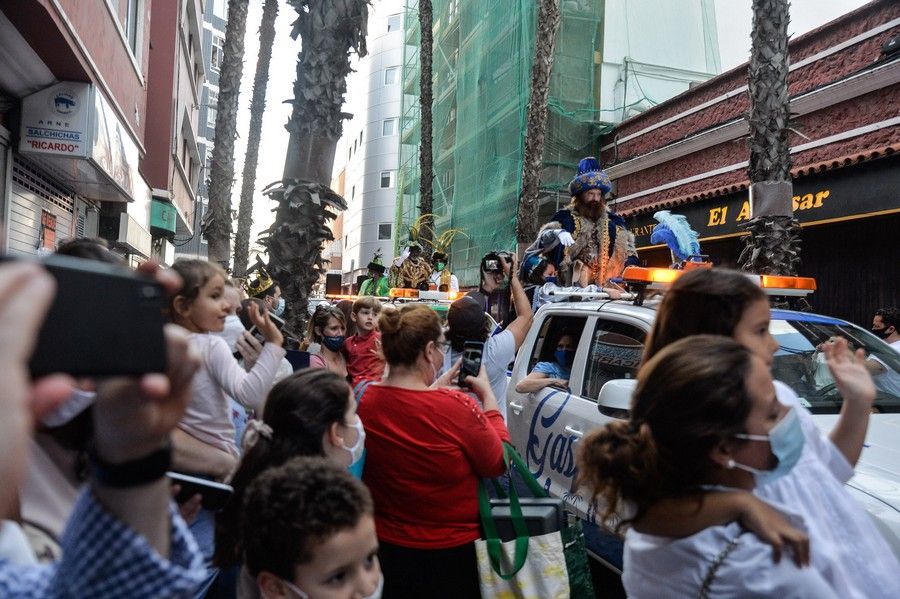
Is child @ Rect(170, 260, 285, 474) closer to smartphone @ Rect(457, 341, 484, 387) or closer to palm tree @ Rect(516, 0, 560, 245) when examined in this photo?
smartphone @ Rect(457, 341, 484, 387)

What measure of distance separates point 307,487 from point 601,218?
522 centimetres

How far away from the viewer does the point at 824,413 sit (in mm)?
3896

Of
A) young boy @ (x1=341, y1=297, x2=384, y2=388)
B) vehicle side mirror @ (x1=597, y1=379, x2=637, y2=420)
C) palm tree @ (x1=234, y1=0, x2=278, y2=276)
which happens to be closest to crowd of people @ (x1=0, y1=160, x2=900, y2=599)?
vehicle side mirror @ (x1=597, y1=379, x2=637, y2=420)

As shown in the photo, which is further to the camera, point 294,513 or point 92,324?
point 294,513

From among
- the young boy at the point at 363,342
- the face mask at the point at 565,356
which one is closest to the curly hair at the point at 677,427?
the face mask at the point at 565,356

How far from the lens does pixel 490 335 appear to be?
4.96m

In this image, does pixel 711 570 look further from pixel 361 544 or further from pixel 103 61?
pixel 103 61

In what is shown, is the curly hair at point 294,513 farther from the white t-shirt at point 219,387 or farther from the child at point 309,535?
the white t-shirt at point 219,387

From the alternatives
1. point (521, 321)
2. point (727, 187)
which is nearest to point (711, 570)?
point (521, 321)

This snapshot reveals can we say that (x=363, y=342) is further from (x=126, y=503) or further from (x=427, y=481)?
(x=126, y=503)

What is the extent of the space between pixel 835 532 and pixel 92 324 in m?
1.75

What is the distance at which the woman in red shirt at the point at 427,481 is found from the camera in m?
2.94

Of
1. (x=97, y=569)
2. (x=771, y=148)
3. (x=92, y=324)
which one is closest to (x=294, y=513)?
(x=97, y=569)

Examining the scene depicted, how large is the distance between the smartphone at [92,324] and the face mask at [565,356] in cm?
474
